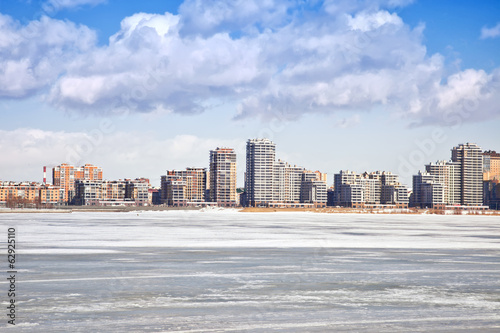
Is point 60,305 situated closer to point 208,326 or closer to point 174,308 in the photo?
point 174,308

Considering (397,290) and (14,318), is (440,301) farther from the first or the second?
(14,318)

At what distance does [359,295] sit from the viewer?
18.0 m

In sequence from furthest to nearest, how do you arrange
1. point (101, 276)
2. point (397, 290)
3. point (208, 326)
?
point (101, 276)
point (397, 290)
point (208, 326)

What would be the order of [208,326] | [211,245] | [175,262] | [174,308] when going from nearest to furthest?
[208,326]
[174,308]
[175,262]
[211,245]

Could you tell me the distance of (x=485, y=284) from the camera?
2033 centimetres

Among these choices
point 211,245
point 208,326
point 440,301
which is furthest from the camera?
point 211,245

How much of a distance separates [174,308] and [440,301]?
7053 millimetres

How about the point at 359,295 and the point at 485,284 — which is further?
the point at 485,284

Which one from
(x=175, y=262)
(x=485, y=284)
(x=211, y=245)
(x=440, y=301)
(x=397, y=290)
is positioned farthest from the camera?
(x=211, y=245)

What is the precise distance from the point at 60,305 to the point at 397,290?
31.6 feet

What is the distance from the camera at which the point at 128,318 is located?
14430 millimetres

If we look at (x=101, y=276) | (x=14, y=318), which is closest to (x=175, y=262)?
(x=101, y=276)

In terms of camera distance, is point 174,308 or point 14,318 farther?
point 174,308

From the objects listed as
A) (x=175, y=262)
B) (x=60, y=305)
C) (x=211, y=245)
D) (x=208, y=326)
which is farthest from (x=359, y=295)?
A: (x=211, y=245)
